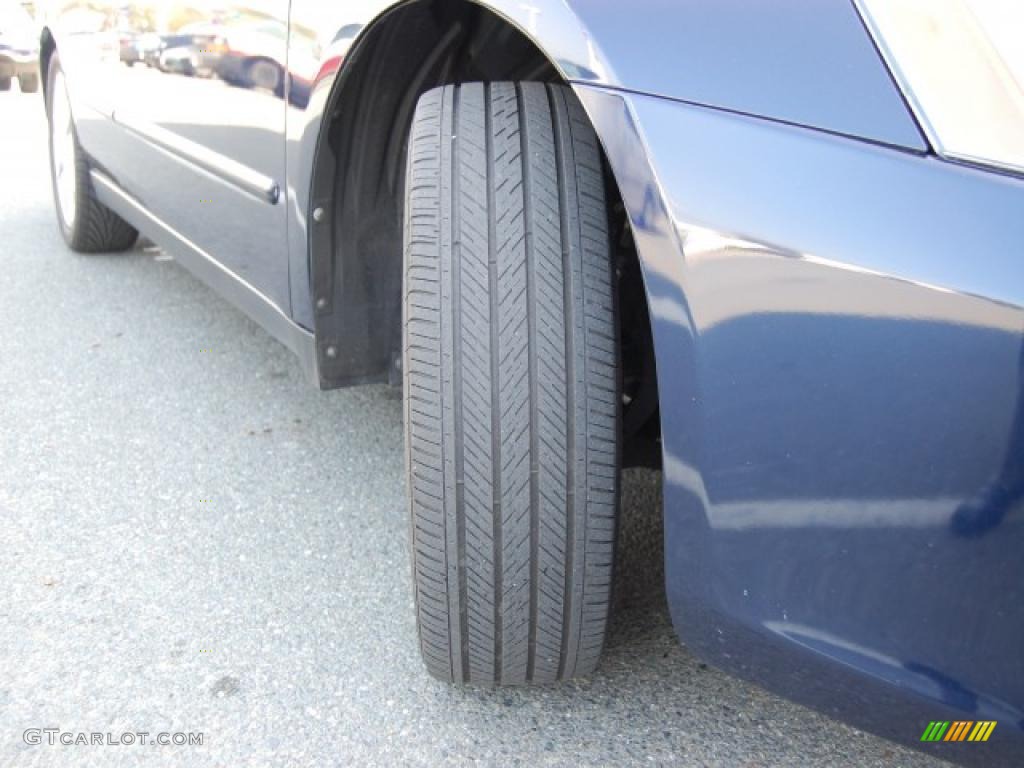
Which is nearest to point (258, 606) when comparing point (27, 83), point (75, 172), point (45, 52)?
point (75, 172)

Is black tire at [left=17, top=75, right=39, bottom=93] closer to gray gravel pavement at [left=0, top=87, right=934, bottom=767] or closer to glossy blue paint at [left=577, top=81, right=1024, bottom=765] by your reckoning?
gray gravel pavement at [left=0, top=87, right=934, bottom=767]

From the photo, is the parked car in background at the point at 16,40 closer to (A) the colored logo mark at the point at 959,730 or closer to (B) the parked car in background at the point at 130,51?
(B) the parked car in background at the point at 130,51

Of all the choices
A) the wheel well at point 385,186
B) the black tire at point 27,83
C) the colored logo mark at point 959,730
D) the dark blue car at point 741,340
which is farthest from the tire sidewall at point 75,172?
the black tire at point 27,83

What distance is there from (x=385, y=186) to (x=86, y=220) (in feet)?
7.20

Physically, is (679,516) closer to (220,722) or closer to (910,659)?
(910,659)

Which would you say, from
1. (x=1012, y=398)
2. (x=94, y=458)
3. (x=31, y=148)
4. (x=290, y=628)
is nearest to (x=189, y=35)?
(x=94, y=458)

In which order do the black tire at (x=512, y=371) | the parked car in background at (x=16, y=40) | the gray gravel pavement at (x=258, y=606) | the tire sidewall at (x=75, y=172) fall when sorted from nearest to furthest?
the black tire at (x=512, y=371), the gray gravel pavement at (x=258, y=606), the tire sidewall at (x=75, y=172), the parked car in background at (x=16, y=40)

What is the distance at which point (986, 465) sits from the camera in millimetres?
946

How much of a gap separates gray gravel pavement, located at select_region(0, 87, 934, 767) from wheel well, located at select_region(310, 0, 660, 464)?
0.35 metres

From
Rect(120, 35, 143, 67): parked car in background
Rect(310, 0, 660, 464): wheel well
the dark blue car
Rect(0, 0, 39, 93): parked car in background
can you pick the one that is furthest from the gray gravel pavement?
Rect(0, 0, 39, 93): parked car in background

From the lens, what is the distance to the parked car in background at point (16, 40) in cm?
935

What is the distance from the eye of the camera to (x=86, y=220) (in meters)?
3.69

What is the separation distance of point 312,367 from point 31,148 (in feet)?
17.8

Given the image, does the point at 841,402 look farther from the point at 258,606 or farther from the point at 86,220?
the point at 86,220
